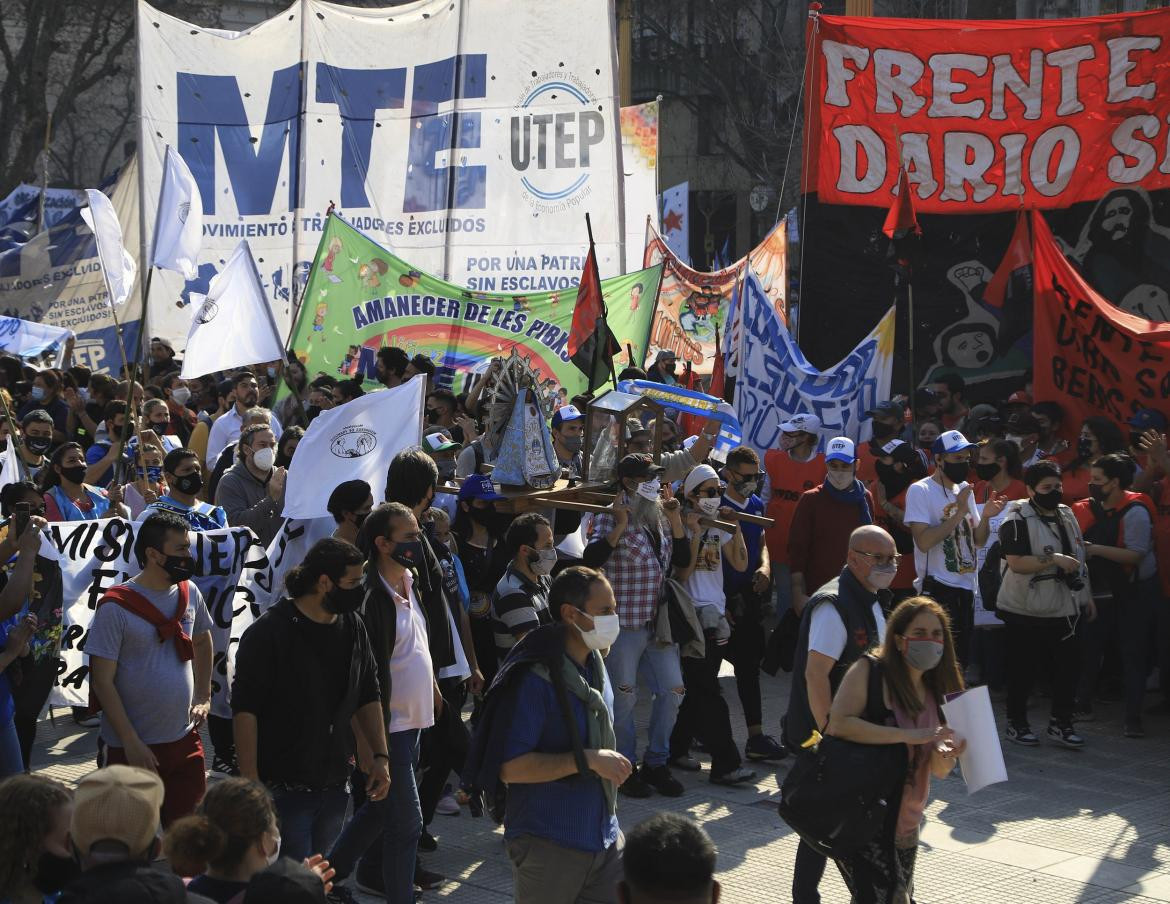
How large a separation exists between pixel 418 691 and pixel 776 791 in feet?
9.44

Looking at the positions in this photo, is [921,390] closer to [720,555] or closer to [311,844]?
[720,555]

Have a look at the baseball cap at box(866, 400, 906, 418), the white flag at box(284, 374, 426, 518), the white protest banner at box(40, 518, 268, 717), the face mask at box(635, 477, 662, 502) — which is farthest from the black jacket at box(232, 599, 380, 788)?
the baseball cap at box(866, 400, 906, 418)

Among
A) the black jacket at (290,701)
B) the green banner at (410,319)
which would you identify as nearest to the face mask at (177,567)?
the black jacket at (290,701)

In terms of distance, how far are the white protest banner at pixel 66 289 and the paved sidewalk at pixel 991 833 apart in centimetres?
835

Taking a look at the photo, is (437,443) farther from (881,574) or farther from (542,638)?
(542,638)

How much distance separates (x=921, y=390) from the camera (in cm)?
1320

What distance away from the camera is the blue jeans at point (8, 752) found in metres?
6.09

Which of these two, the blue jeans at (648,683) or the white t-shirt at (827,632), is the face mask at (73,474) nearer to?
the blue jeans at (648,683)

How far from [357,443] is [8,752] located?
219cm

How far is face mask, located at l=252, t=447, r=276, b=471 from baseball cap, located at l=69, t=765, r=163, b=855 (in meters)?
4.75

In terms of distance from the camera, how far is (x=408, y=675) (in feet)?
18.8

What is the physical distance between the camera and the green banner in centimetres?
1333

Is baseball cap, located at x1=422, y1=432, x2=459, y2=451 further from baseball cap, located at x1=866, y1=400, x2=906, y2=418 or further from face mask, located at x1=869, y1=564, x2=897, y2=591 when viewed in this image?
baseball cap, located at x1=866, y1=400, x2=906, y2=418

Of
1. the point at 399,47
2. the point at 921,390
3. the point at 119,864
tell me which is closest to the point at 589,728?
the point at 119,864
